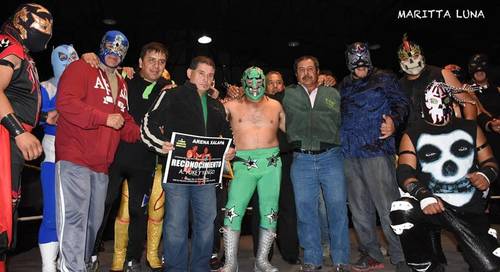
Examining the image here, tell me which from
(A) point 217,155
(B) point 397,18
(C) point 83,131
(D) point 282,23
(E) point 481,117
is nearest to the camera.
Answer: (C) point 83,131

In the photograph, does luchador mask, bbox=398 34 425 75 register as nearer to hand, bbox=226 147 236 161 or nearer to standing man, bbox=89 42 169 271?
hand, bbox=226 147 236 161

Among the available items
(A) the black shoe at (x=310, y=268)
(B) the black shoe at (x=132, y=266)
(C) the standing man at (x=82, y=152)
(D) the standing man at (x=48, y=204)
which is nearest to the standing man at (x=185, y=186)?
(C) the standing man at (x=82, y=152)

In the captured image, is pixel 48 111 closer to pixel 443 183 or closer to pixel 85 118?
pixel 85 118

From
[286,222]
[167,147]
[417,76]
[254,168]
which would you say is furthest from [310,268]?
[417,76]

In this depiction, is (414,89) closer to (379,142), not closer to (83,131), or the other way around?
(379,142)

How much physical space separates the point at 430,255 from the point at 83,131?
3044mm

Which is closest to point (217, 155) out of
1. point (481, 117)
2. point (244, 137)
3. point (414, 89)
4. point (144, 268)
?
point (244, 137)

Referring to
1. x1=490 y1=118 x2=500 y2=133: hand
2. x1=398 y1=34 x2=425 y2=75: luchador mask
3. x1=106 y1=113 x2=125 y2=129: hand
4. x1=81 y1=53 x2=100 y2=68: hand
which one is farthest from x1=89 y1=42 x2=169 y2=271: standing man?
x1=490 y1=118 x2=500 y2=133: hand

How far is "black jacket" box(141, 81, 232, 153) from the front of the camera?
3.91m

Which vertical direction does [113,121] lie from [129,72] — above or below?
below

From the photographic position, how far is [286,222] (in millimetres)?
5168

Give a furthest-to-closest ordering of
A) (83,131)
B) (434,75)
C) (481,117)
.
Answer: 1. (481,117)
2. (434,75)
3. (83,131)

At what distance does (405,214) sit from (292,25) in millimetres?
11775

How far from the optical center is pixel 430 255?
12.0 feet
